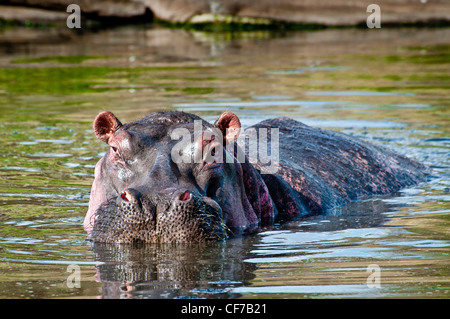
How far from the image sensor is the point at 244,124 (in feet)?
42.4

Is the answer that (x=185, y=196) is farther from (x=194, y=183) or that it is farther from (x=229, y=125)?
(x=229, y=125)

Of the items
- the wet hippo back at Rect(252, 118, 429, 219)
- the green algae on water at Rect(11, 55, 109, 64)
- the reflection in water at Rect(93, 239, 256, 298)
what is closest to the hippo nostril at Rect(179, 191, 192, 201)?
the reflection in water at Rect(93, 239, 256, 298)

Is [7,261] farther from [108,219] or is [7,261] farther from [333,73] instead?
[333,73]

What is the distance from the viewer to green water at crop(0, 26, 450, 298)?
541 centimetres

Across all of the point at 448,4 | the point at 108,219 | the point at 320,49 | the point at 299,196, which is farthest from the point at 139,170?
the point at 448,4

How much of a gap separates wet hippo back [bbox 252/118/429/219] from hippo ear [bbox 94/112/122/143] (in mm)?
1740

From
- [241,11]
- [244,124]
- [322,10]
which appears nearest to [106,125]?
[244,124]

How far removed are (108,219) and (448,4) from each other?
78.6ft

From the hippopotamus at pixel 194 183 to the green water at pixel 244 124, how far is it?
0.70 feet

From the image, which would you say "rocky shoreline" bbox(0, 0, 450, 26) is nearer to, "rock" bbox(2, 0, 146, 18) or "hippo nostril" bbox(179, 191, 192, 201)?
"rock" bbox(2, 0, 146, 18)

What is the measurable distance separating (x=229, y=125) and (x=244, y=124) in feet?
19.7

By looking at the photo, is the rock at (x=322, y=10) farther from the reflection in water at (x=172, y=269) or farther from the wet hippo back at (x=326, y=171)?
the reflection in water at (x=172, y=269)

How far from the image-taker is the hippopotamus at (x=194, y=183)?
238 inches
